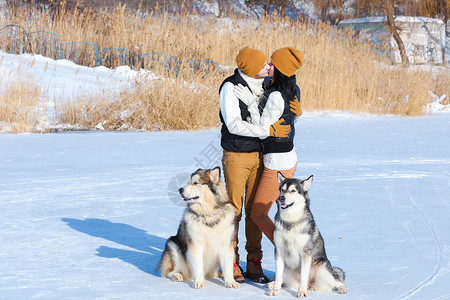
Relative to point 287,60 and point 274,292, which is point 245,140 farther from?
point 274,292

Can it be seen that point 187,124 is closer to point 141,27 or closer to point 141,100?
point 141,100

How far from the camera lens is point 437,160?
28.3 feet

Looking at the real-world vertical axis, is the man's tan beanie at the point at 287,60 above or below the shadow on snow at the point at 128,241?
above

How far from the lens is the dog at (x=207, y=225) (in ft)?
12.2

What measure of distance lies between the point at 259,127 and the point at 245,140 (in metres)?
0.17

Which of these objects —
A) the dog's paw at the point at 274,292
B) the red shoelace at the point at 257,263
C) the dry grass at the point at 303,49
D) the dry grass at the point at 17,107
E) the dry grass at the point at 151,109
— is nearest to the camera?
the dog's paw at the point at 274,292

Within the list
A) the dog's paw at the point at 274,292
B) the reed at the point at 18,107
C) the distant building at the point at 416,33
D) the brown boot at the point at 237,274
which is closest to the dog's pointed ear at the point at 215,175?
the brown boot at the point at 237,274

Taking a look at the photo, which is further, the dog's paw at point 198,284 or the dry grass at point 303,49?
the dry grass at point 303,49

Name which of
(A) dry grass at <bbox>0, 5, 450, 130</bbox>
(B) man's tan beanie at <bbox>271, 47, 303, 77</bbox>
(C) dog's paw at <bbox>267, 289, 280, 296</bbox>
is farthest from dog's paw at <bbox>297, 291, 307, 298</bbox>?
(A) dry grass at <bbox>0, 5, 450, 130</bbox>

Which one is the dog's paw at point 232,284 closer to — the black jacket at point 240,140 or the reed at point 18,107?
the black jacket at point 240,140

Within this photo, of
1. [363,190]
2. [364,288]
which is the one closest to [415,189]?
[363,190]

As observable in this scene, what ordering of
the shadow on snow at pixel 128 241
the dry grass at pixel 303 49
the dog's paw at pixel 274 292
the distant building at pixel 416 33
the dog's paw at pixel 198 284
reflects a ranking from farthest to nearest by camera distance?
the distant building at pixel 416 33, the dry grass at pixel 303 49, the shadow on snow at pixel 128 241, the dog's paw at pixel 198 284, the dog's paw at pixel 274 292

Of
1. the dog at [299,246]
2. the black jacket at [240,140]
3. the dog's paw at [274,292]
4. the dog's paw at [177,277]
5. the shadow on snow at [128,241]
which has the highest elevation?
the black jacket at [240,140]

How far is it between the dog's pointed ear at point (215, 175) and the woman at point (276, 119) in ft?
1.24
